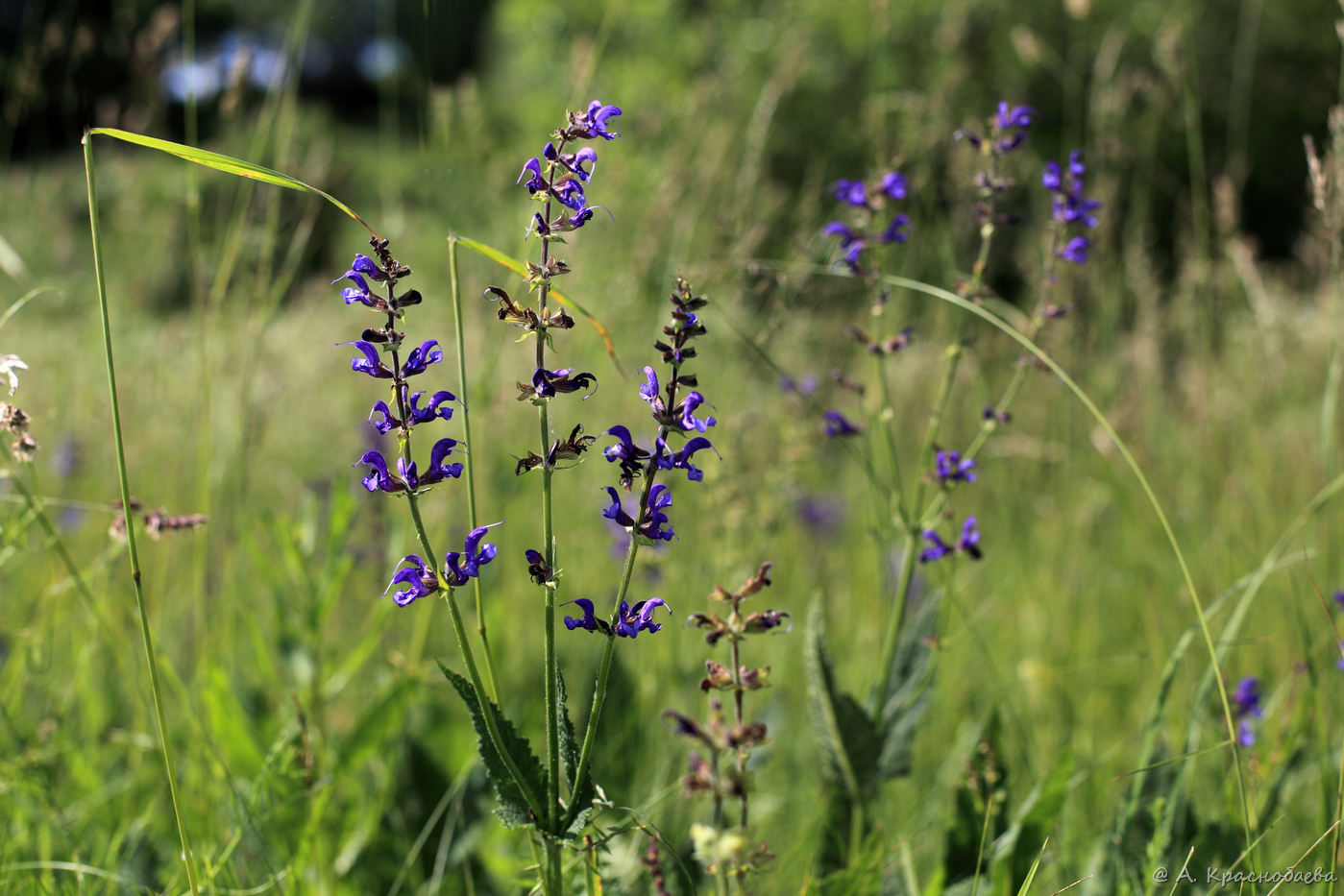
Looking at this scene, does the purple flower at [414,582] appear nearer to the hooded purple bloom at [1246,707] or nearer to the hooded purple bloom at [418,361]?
the hooded purple bloom at [418,361]

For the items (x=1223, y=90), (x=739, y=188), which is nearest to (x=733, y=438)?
(x=739, y=188)

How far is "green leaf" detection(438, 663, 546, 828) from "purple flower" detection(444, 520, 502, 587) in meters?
0.10

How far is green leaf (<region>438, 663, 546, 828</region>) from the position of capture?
1.00 m

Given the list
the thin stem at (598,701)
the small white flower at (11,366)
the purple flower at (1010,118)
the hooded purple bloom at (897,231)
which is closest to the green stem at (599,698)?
the thin stem at (598,701)


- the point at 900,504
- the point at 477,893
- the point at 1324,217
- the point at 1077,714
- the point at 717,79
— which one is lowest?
the point at 477,893

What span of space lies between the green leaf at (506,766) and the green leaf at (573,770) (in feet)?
0.10

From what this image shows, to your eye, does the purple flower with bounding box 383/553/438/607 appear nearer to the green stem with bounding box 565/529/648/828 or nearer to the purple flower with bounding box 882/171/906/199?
the green stem with bounding box 565/529/648/828

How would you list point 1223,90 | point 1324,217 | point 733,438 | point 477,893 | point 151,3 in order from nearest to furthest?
point 1324,217 → point 477,893 → point 733,438 → point 1223,90 → point 151,3

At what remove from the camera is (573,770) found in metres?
1.05

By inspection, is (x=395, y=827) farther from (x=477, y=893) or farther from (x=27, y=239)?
(x=27, y=239)

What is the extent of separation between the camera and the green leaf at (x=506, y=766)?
1.00 metres

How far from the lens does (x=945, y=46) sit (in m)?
2.79

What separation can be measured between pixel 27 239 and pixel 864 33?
30.7 feet

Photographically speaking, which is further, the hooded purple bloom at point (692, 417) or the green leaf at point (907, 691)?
the green leaf at point (907, 691)
